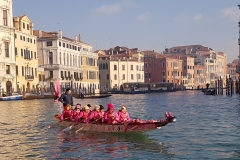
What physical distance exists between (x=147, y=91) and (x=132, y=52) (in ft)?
36.8

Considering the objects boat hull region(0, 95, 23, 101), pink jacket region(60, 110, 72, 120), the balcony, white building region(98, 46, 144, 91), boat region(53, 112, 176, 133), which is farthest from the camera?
white building region(98, 46, 144, 91)

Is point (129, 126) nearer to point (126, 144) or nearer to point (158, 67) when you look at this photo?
point (126, 144)

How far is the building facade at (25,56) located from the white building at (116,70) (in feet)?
77.9

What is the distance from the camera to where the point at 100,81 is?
78.8 m

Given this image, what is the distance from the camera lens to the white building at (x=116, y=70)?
3059 inches

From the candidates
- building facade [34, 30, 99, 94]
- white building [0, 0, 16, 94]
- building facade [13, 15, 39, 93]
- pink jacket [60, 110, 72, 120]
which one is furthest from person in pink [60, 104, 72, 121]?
building facade [34, 30, 99, 94]

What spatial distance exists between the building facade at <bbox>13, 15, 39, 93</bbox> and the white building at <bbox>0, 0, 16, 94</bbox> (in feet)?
4.93

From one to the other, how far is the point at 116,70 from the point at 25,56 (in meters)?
27.8

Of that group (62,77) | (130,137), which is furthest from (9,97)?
(130,137)

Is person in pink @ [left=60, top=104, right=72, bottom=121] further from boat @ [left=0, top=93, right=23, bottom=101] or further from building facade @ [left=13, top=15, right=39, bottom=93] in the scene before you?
building facade @ [left=13, top=15, right=39, bottom=93]

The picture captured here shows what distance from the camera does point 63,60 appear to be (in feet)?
198

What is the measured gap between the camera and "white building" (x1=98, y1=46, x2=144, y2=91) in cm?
7769

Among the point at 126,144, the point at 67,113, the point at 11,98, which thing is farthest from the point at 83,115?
the point at 11,98

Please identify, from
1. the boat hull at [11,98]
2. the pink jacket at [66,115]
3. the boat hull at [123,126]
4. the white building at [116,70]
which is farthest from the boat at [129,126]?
the white building at [116,70]
